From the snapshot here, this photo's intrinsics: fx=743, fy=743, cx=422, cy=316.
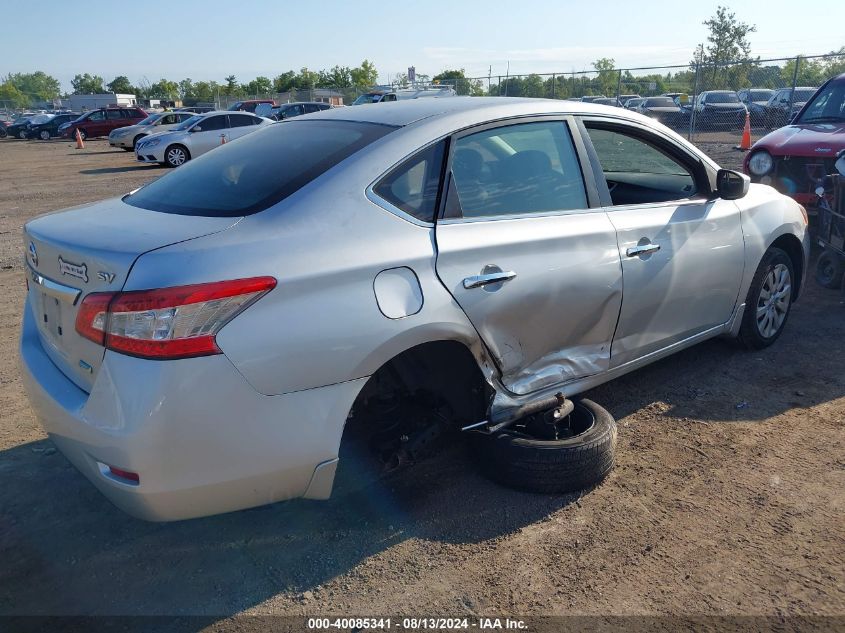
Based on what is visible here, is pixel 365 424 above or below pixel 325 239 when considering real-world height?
below

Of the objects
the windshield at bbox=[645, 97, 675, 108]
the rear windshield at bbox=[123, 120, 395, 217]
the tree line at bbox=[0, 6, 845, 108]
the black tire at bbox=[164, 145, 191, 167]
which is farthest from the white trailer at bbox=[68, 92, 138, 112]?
the rear windshield at bbox=[123, 120, 395, 217]

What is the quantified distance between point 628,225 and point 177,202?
220 centimetres

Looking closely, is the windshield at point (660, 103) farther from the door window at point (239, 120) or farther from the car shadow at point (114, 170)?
the car shadow at point (114, 170)

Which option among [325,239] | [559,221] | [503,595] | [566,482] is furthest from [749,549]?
[325,239]

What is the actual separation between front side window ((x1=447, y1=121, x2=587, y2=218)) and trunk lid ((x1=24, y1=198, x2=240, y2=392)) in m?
1.09

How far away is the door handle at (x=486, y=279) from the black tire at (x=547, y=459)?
740 millimetres

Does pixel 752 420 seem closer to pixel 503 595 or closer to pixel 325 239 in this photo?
pixel 503 595

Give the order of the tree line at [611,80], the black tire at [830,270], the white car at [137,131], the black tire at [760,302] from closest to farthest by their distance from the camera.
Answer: the black tire at [760,302]
the black tire at [830,270]
the tree line at [611,80]
the white car at [137,131]

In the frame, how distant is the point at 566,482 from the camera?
3.38 metres

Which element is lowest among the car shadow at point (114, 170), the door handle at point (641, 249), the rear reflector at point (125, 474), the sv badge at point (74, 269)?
the car shadow at point (114, 170)

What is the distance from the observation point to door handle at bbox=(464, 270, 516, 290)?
3.08 metres

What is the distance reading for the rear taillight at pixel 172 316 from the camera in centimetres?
244

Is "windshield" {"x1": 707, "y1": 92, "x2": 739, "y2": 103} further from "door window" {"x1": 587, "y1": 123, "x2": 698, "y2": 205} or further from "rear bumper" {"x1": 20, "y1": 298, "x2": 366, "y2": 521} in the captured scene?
"rear bumper" {"x1": 20, "y1": 298, "x2": 366, "y2": 521}

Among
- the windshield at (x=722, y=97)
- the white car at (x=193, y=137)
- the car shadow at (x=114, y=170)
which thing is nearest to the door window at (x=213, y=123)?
the white car at (x=193, y=137)
